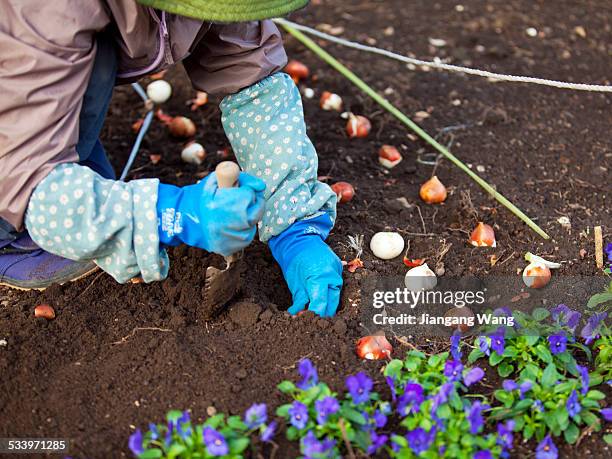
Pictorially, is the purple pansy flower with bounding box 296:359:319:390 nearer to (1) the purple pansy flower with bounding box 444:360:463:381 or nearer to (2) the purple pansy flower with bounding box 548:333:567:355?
(1) the purple pansy flower with bounding box 444:360:463:381

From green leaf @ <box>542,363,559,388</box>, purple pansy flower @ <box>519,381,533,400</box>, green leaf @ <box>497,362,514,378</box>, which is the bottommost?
green leaf @ <box>497,362,514,378</box>

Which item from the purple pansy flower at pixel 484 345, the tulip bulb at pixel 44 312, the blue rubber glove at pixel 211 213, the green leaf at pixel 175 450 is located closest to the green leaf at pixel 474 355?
the purple pansy flower at pixel 484 345

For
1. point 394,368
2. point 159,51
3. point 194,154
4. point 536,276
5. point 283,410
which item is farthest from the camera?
point 194,154

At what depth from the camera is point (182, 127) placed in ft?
8.61

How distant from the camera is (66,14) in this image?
63.5 inches

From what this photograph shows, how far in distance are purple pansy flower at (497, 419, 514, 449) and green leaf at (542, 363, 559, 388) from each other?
0.13m

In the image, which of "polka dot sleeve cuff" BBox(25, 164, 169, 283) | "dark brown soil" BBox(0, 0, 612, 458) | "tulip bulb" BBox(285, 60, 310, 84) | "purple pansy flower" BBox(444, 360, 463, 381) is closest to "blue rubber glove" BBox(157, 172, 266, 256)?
"polka dot sleeve cuff" BBox(25, 164, 169, 283)

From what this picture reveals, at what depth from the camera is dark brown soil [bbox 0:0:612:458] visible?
1.69 m

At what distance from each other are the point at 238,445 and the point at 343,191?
1013 mm

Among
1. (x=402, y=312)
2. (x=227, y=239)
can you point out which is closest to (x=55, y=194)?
(x=227, y=239)

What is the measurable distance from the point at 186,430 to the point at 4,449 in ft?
1.28

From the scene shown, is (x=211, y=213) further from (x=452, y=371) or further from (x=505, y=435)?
(x=505, y=435)

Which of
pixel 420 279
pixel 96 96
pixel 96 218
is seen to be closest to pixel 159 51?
pixel 96 96

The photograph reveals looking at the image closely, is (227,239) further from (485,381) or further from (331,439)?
(485,381)
